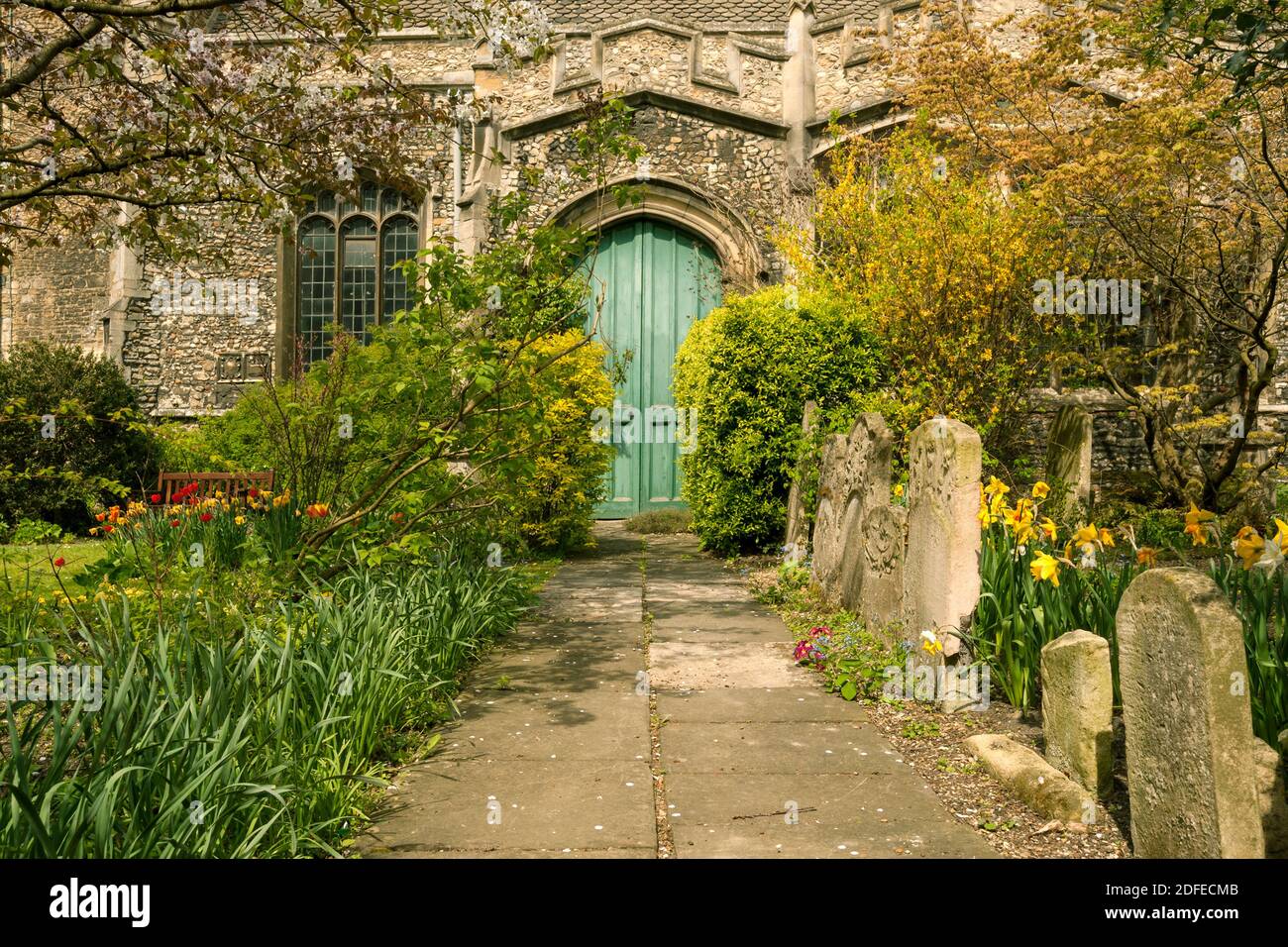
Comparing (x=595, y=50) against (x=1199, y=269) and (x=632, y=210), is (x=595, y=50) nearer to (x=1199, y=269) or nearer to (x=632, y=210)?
(x=632, y=210)

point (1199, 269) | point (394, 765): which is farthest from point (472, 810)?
point (1199, 269)

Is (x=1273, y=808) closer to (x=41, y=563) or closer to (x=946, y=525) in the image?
(x=946, y=525)

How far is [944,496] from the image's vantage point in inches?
174

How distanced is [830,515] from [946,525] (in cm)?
218

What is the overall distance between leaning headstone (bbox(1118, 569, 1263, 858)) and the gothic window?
12273 mm

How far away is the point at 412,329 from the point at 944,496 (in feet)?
8.83

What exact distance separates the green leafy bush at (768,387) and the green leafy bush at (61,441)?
20.7 feet

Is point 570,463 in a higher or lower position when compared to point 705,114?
lower

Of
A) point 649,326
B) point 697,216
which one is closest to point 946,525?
point 649,326

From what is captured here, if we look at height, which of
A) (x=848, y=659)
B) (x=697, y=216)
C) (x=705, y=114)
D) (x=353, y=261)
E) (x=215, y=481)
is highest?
(x=705, y=114)

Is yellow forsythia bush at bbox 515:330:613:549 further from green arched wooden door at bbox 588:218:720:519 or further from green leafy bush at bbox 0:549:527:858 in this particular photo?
green leafy bush at bbox 0:549:527:858

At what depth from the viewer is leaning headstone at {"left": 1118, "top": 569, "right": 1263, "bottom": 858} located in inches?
97.7

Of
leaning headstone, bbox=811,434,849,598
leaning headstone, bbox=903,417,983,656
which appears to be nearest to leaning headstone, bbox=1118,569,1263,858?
leaning headstone, bbox=903,417,983,656

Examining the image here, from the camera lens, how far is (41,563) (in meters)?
7.30
